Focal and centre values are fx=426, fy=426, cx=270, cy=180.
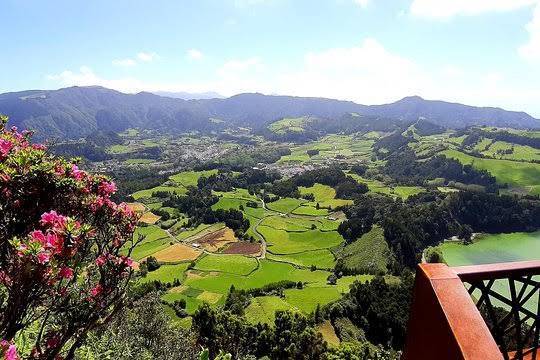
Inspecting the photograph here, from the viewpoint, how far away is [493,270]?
21.9ft

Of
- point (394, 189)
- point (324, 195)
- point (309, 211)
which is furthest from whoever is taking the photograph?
point (394, 189)

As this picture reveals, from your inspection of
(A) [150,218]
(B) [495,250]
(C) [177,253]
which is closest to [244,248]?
(C) [177,253]

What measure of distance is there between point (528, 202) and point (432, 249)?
2051 inches

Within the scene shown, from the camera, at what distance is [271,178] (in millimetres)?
Result: 179000

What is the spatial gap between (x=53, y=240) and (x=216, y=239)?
3963 inches

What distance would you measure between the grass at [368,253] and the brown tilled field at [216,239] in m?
26.9

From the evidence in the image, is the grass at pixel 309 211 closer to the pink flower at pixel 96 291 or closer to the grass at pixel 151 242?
the grass at pixel 151 242

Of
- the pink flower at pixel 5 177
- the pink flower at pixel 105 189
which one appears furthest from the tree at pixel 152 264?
the pink flower at pixel 5 177

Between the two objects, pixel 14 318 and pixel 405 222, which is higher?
pixel 14 318

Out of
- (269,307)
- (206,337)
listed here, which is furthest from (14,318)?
(269,307)

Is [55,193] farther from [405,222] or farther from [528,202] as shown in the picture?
[528,202]

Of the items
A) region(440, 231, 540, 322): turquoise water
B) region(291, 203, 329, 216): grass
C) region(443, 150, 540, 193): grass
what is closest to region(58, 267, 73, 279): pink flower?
region(440, 231, 540, 322): turquoise water

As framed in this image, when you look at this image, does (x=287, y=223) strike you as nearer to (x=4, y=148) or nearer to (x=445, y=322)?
(x=4, y=148)

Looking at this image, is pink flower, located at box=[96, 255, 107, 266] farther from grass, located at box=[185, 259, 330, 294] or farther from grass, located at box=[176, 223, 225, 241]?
grass, located at box=[176, 223, 225, 241]
